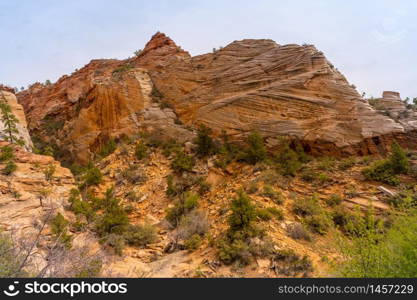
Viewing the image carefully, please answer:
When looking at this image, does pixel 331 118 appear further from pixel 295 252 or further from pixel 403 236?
pixel 403 236

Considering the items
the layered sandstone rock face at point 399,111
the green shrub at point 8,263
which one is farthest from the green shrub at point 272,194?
the green shrub at point 8,263

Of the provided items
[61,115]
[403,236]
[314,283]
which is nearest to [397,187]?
[403,236]

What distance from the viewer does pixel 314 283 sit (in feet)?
13.5

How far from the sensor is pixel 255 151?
14.2 meters

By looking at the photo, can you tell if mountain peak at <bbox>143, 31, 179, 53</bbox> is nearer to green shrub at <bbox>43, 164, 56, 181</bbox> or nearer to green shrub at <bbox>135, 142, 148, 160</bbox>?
green shrub at <bbox>135, 142, 148, 160</bbox>

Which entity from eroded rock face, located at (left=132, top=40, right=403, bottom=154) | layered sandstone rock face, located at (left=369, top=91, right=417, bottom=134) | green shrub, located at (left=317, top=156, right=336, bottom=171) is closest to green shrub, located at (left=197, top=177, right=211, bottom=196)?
eroded rock face, located at (left=132, top=40, right=403, bottom=154)

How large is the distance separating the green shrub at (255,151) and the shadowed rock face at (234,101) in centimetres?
151

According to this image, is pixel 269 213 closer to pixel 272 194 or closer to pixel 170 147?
pixel 272 194

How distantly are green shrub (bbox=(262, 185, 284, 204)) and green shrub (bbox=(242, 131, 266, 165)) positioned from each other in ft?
9.58

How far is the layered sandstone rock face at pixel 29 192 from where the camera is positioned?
8211 millimetres

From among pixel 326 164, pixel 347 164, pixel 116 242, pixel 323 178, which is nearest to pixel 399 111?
pixel 347 164

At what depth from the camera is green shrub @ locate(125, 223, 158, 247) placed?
385 inches

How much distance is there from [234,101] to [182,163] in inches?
242

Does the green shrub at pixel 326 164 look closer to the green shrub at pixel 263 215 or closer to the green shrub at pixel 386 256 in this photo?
the green shrub at pixel 263 215
